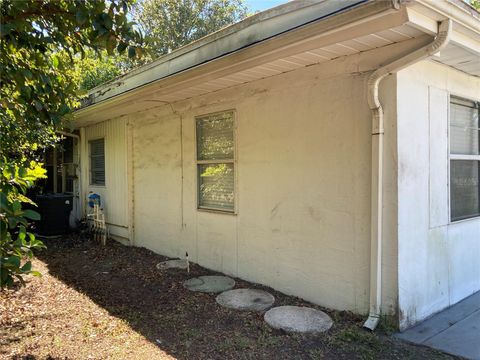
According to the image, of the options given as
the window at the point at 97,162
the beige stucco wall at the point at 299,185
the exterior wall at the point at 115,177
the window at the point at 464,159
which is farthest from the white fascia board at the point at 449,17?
the window at the point at 97,162

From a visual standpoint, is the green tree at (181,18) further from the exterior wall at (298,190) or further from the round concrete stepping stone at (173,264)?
the round concrete stepping stone at (173,264)

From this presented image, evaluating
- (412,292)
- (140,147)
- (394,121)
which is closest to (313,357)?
(412,292)

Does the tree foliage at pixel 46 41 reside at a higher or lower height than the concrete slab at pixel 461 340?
higher

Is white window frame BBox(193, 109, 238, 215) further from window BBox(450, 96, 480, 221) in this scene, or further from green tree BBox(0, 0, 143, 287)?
window BBox(450, 96, 480, 221)

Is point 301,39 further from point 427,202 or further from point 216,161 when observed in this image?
point 216,161

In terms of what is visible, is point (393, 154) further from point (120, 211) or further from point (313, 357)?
point (120, 211)

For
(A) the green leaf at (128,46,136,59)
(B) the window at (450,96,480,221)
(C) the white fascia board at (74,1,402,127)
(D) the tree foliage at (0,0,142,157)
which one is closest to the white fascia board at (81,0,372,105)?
(C) the white fascia board at (74,1,402,127)

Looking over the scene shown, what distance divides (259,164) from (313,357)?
2.32 m

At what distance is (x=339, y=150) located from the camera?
3812mm

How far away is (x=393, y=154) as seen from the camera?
11.2 feet

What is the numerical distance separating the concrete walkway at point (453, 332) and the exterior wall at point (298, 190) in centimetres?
34

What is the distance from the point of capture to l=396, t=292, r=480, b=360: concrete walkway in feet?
10.4

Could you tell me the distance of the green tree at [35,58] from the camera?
2.20 m

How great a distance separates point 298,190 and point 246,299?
1.36 m
